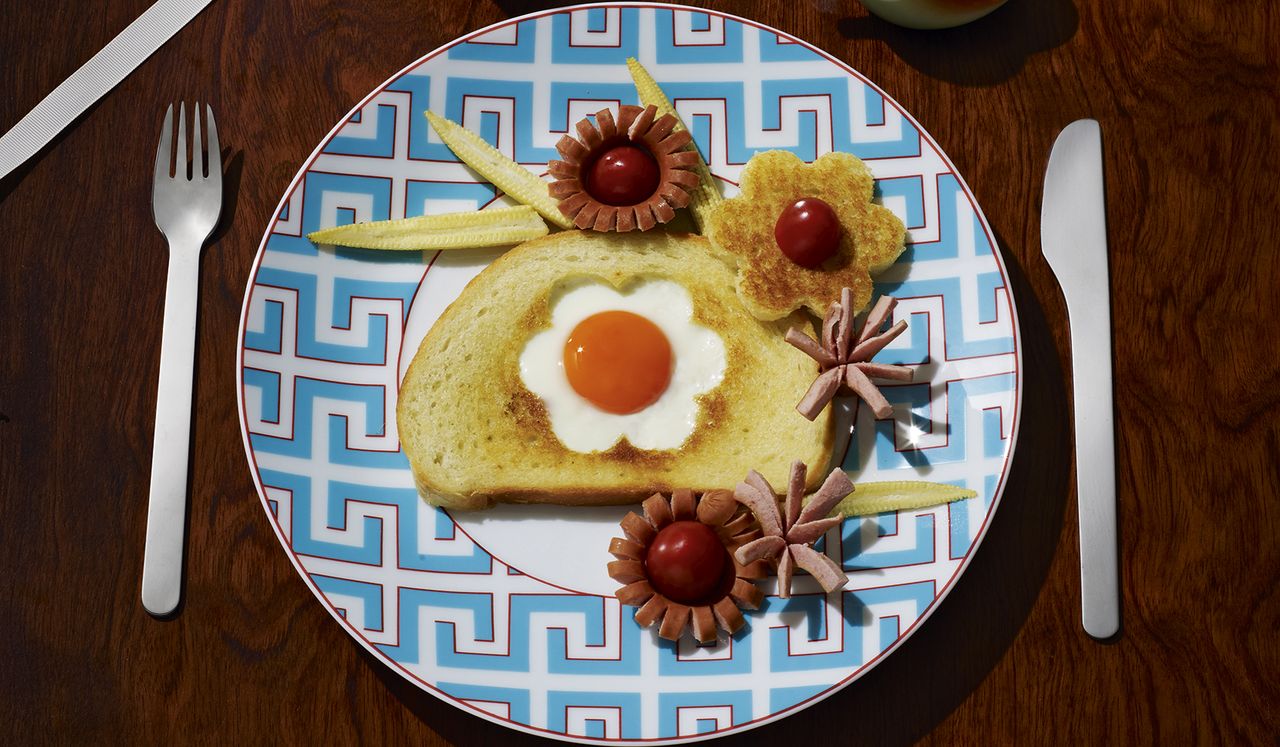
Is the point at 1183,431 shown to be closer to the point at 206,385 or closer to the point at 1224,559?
the point at 1224,559

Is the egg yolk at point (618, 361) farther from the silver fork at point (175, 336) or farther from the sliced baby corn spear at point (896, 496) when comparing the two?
the silver fork at point (175, 336)

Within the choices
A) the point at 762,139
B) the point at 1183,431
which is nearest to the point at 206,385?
the point at 762,139

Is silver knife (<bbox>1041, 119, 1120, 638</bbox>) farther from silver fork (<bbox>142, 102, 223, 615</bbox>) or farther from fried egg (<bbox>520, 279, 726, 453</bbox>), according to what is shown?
silver fork (<bbox>142, 102, 223, 615</bbox>)

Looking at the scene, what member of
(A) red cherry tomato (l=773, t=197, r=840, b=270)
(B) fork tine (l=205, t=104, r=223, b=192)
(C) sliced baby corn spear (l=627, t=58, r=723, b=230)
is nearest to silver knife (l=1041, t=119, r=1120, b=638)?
(A) red cherry tomato (l=773, t=197, r=840, b=270)

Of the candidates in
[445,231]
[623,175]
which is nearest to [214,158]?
[445,231]

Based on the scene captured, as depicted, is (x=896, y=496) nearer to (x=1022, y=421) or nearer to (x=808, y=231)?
(x=1022, y=421)

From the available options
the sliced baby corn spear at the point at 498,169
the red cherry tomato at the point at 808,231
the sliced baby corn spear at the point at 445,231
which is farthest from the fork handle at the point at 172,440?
the red cherry tomato at the point at 808,231
